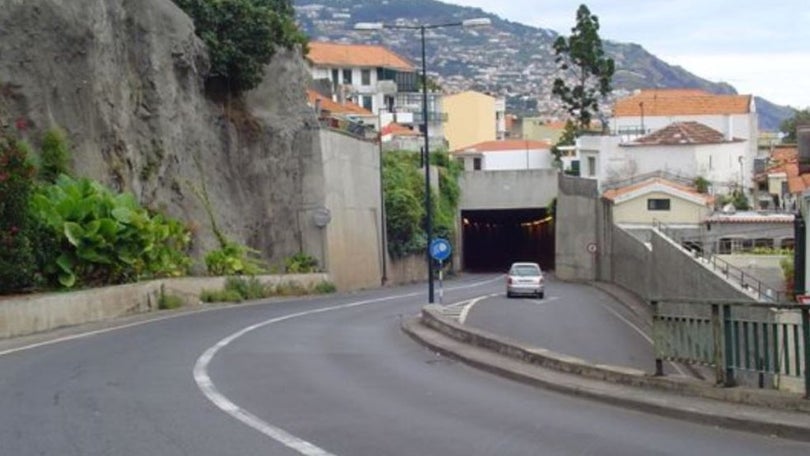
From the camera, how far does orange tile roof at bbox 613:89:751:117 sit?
3738 inches

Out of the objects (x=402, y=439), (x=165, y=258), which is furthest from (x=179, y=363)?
(x=165, y=258)

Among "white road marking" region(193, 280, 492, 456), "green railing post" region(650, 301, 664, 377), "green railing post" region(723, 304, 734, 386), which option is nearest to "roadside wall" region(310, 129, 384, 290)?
"white road marking" region(193, 280, 492, 456)

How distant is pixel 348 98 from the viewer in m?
118

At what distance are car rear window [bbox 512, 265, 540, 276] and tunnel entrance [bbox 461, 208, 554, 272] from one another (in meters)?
35.4

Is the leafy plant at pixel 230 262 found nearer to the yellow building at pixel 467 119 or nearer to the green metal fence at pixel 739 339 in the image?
the green metal fence at pixel 739 339

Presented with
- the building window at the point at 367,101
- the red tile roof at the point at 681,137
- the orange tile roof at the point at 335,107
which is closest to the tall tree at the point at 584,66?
the red tile roof at the point at 681,137

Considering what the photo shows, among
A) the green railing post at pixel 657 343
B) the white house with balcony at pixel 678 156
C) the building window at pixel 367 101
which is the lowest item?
the green railing post at pixel 657 343

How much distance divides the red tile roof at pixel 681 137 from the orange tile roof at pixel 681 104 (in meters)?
16.8

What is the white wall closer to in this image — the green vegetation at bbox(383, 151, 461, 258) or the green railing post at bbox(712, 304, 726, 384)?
the green vegetation at bbox(383, 151, 461, 258)

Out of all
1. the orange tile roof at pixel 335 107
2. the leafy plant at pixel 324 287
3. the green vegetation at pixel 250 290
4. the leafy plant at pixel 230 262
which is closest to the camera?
the green vegetation at pixel 250 290

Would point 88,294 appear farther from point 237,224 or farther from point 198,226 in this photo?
point 237,224

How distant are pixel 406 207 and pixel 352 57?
6477 cm

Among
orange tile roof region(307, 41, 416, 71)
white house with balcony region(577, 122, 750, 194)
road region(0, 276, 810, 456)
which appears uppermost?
orange tile roof region(307, 41, 416, 71)

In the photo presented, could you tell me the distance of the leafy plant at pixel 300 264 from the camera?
50625 millimetres
